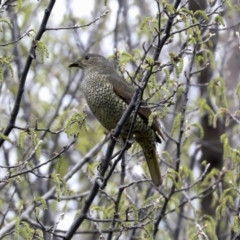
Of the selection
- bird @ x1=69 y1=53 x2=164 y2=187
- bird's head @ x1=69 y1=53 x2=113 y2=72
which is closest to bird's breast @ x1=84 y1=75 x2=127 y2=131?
bird @ x1=69 y1=53 x2=164 y2=187

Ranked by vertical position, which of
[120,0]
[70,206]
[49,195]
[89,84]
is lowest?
[49,195]

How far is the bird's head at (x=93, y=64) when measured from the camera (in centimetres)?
620

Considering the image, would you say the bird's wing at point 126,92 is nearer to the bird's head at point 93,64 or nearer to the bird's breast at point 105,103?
the bird's breast at point 105,103

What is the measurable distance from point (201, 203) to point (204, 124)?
3.25 ft

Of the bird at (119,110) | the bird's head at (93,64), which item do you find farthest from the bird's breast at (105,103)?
the bird's head at (93,64)

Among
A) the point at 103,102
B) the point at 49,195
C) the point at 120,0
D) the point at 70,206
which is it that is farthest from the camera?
the point at 70,206

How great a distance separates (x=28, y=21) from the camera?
27.5ft

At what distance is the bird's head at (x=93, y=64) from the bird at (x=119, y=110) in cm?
16

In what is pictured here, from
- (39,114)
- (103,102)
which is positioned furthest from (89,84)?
(39,114)

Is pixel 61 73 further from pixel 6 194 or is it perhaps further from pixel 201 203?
pixel 201 203

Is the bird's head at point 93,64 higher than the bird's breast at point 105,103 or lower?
higher

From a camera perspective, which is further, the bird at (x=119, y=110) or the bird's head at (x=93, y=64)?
the bird's head at (x=93, y=64)

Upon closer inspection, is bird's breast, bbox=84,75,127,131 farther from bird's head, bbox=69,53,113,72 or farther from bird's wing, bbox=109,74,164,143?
bird's head, bbox=69,53,113,72

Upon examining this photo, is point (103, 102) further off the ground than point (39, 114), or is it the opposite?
point (39, 114)
